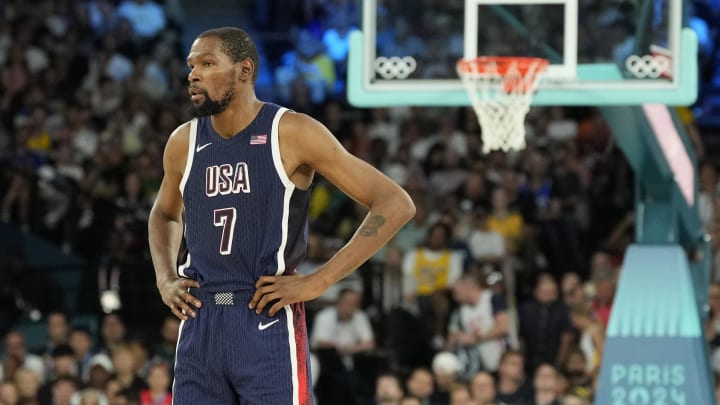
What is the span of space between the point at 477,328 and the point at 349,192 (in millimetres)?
7119

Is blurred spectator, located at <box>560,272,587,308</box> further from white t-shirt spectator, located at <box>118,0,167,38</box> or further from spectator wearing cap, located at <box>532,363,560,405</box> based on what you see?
white t-shirt spectator, located at <box>118,0,167,38</box>

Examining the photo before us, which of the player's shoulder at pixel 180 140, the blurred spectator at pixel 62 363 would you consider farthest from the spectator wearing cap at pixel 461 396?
the player's shoulder at pixel 180 140

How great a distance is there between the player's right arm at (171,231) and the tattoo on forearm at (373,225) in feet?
2.04

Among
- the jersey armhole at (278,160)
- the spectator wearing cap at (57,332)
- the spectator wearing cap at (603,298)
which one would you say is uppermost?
the jersey armhole at (278,160)

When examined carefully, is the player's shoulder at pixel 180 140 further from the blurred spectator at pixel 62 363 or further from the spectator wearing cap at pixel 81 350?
the spectator wearing cap at pixel 81 350

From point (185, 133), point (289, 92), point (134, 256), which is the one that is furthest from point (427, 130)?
point (185, 133)

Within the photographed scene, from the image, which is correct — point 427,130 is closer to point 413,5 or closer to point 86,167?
point 86,167

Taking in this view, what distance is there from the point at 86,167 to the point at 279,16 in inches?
201

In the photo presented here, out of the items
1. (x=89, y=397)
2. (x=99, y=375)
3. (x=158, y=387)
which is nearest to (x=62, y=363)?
(x=99, y=375)

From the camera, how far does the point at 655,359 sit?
28.7ft

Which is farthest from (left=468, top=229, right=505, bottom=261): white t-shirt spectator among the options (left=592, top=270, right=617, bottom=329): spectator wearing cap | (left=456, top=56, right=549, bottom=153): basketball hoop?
(left=456, top=56, right=549, bottom=153): basketball hoop

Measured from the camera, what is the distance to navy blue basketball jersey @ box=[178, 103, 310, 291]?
4879 millimetres

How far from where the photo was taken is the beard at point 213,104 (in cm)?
488

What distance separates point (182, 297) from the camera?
16.2ft
